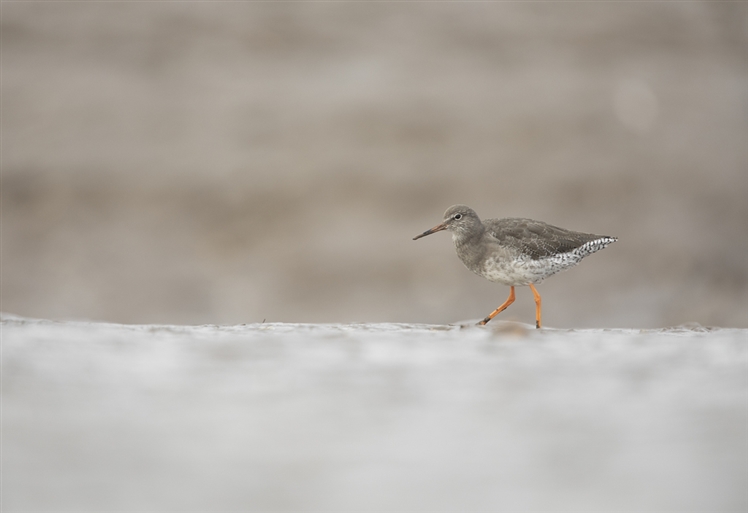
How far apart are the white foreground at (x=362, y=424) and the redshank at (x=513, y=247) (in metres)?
2.67

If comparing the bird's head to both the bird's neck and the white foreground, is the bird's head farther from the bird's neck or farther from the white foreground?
the white foreground

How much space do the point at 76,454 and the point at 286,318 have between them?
11.8 m

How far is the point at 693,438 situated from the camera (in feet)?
4.03

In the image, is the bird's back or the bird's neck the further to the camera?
the bird's neck

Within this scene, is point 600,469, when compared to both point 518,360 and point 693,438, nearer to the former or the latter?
point 693,438

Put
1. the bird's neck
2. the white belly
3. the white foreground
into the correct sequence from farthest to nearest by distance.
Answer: the bird's neck < the white belly < the white foreground

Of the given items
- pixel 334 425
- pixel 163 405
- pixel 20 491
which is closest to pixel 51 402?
pixel 163 405

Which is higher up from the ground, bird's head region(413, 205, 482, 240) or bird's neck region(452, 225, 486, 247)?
bird's head region(413, 205, 482, 240)

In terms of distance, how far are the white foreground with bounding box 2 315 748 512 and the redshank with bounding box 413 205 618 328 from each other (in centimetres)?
267

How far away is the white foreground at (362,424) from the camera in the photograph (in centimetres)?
109

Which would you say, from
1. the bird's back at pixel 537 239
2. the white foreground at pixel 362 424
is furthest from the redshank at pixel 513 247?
the white foreground at pixel 362 424

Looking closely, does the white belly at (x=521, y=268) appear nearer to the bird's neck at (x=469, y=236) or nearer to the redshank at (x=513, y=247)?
Answer: the redshank at (x=513, y=247)

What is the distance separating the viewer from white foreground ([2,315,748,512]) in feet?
3.57

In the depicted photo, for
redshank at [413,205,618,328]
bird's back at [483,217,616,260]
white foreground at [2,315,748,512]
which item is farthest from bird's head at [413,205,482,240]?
white foreground at [2,315,748,512]
